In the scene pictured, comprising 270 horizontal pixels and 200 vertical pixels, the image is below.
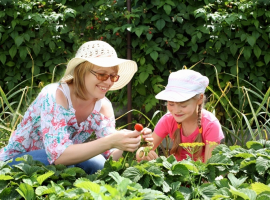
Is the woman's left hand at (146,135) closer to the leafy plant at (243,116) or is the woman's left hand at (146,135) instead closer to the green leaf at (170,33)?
the leafy plant at (243,116)

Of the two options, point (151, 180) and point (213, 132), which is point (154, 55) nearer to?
point (213, 132)

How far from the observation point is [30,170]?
1924 mm

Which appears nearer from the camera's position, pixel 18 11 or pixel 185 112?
pixel 185 112

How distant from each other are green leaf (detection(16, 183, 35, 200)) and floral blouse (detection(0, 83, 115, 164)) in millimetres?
620

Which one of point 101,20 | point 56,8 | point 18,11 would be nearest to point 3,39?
point 18,11

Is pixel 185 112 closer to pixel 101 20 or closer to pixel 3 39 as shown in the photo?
pixel 101 20

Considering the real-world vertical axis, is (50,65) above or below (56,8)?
below

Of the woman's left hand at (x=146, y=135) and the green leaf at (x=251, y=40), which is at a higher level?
the green leaf at (x=251, y=40)

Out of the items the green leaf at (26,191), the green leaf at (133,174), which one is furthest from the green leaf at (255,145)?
the green leaf at (26,191)

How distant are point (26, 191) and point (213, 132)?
60.1 inches

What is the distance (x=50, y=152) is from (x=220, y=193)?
1056mm

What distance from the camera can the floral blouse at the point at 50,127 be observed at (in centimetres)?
241

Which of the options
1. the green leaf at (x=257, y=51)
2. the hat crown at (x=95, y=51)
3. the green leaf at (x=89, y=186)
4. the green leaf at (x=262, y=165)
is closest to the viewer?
the green leaf at (x=89, y=186)

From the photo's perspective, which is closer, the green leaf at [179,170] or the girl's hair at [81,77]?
the green leaf at [179,170]
